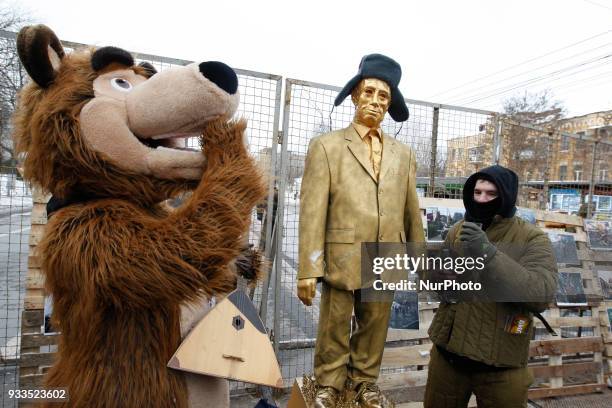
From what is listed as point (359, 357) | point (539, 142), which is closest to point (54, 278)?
point (359, 357)

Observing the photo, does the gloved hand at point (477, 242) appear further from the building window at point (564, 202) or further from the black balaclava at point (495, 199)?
the building window at point (564, 202)

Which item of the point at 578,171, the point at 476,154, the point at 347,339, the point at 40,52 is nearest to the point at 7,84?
the point at 40,52

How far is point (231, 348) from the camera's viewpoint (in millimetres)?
1353

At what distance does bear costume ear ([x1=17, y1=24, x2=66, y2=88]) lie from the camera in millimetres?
1184

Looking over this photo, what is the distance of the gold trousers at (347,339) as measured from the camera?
172 centimetres

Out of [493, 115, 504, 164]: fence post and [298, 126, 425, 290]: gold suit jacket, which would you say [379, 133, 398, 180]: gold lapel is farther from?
[493, 115, 504, 164]: fence post

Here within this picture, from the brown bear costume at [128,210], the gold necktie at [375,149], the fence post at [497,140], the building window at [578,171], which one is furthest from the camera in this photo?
the building window at [578,171]

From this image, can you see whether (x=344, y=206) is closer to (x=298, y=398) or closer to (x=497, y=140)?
(x=298, y=398)

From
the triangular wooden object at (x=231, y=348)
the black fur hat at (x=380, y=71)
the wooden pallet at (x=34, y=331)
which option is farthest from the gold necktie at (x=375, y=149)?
the wooden pallet at (x=34, y=331)

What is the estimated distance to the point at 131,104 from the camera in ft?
4.15

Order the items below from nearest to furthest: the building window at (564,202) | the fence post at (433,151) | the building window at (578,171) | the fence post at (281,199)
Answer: the fence post at (281,199)
the fence post at (433,151)
the building window at (564,202)
the building window at (578,171)

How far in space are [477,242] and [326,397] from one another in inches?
37.2

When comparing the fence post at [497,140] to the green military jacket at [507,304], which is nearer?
the green military jacket at [507,304]

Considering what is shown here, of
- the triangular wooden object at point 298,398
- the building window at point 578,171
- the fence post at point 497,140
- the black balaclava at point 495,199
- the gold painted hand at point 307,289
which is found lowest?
the triangular wooden object at point 298,398
